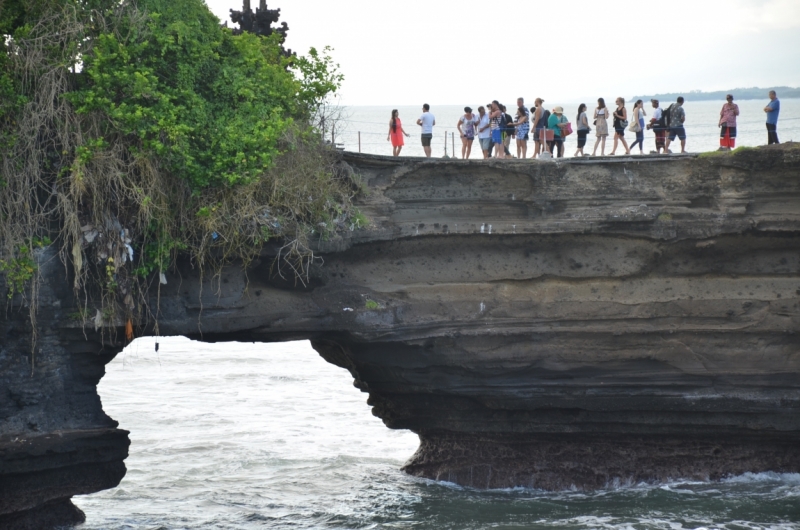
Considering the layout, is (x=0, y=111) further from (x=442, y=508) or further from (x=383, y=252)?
(x=442, y=508)

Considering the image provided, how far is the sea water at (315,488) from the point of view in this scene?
12.8m

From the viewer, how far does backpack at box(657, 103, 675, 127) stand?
15.8 m

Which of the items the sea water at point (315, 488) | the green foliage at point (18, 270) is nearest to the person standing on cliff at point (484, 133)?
the sea water at point (315, 488)

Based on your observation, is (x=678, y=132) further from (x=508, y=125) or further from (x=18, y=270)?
(x=18, y=270)

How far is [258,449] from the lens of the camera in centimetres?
1698

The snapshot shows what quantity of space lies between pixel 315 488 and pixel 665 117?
310 inches

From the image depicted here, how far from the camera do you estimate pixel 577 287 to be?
1301 centimetres

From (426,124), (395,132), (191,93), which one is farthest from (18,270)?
(426,124)

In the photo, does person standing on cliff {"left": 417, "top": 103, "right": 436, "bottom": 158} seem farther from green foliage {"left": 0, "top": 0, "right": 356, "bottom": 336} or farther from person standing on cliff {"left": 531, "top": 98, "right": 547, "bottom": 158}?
green foliage {"left": 0, "top": 0, "right": 356, "bottom": 336}

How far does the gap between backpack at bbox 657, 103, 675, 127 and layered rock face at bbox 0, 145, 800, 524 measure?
115 inches

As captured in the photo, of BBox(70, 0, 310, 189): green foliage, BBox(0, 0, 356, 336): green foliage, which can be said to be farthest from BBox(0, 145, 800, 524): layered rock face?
BBox(70, 0, 310, 189): green foliage

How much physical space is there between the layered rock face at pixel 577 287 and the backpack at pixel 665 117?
2922mm

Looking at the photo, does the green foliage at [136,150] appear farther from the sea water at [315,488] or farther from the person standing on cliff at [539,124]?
the person standing on cliff at [539,124]

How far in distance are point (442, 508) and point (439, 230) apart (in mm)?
3681
